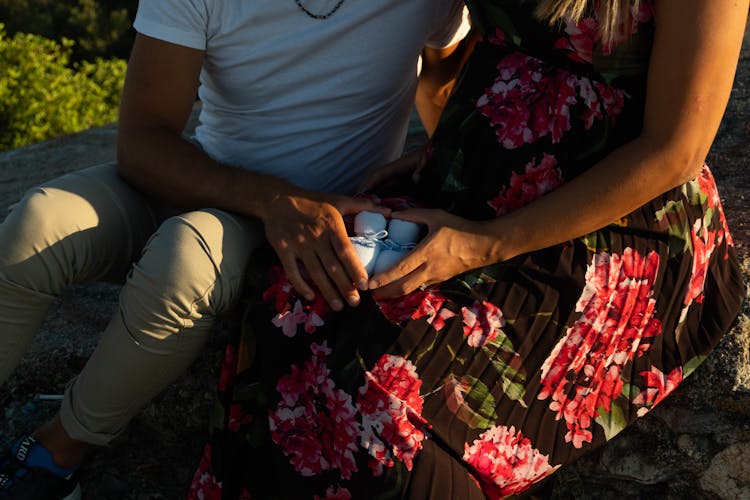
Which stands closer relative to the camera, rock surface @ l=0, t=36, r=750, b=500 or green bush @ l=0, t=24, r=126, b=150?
rock surface @ l=0, t=36, r=750, b=500

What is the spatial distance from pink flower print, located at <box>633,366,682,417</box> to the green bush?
525 cm

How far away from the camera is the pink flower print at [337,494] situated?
188cm

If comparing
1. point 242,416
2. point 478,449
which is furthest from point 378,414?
point 242,416

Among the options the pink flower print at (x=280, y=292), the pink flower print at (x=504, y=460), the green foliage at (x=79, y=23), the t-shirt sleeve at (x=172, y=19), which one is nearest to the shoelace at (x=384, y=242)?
the pink flower print at (x=280, y=292)

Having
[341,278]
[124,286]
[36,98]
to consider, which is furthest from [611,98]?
[36,98]

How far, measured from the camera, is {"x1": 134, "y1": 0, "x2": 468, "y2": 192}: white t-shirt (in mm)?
2270

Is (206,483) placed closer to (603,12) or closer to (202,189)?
(202,189)

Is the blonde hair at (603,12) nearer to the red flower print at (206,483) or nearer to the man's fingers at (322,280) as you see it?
the man's fingers at (322,280)

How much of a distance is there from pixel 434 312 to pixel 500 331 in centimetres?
16

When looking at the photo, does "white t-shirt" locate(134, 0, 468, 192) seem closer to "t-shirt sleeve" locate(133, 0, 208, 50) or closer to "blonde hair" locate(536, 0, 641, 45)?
"t-shirt sleeve" locate(133, 0, 208, 50)

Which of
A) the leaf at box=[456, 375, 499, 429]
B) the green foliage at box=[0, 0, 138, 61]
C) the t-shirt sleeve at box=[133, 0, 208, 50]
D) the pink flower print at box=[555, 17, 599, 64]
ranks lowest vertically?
the green foliage at box=[0, 0, 138, 61]

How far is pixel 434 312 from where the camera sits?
6.42 ft

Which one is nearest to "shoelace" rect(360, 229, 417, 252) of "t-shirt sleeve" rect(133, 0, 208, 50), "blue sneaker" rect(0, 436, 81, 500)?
"t-shirt sleeve" rect(133, 0, 208, 50)

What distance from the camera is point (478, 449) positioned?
1932mm
